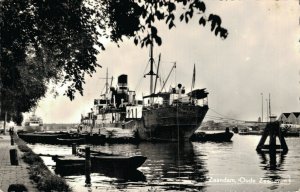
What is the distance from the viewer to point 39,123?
486 feet

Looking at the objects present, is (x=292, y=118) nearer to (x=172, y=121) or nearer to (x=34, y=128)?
(x=34, y=128)

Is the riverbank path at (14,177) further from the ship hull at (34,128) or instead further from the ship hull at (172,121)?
the ship hull at (34,128)

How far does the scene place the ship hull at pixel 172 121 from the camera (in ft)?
221

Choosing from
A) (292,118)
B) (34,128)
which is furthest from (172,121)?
(292,118)

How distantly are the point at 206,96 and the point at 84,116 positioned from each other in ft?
186

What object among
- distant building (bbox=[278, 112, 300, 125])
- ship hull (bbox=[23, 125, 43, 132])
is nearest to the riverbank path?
ship hull (bbox=[23, 125, 43, 132])

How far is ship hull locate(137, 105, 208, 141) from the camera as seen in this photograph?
67.4m

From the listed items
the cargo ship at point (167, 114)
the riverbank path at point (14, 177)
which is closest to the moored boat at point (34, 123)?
the cargo ship at point (167, 114)

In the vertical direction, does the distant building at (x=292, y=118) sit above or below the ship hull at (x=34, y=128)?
above

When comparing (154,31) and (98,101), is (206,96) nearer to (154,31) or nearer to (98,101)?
(98,101)

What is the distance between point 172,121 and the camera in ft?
223

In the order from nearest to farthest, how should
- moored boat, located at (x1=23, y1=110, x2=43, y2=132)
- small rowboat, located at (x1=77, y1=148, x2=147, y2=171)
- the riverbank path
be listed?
1. the riverbank path
2. small rowboat, located at (x1=77, y1=148, x2=147, y2=171)
3. moored boat, located at (x1=23, y1=110, x2=43, y2=132)

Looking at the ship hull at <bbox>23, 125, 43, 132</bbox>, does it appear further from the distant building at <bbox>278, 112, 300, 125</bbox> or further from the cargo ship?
the distant building at <bbox>278, 112, 300, 125</bbox>

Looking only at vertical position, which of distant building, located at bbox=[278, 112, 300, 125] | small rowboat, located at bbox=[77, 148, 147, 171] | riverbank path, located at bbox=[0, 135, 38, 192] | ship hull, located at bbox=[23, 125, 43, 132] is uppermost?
distant building, located at bbox=[278, 112, 300, 125]
